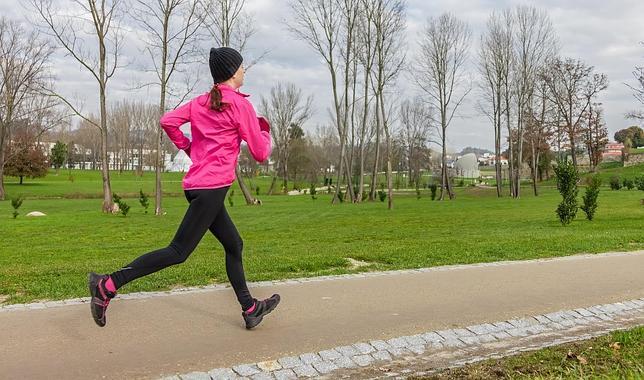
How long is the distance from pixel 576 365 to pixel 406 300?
2018 mm

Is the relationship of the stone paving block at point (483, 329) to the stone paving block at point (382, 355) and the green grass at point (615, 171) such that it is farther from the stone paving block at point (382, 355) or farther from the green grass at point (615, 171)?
the green grass at point (615, 171)

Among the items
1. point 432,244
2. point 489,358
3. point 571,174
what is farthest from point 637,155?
point 489,358

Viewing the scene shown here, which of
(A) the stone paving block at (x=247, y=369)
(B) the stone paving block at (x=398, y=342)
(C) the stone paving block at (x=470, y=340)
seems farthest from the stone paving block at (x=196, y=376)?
(C) the stone paving block at (x=470, y=340)

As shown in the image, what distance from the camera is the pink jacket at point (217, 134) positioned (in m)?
3.87

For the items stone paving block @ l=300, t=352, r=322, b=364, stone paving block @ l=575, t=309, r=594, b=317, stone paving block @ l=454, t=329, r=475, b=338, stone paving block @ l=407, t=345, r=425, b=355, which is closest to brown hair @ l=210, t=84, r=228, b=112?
stone paving block @ l=300, t=352, r=322, b=364

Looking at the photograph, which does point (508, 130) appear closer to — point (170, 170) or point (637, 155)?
point (637, 155)

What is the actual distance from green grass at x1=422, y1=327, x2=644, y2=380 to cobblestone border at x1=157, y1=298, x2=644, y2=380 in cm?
22

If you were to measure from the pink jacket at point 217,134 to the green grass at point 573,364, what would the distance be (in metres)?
1.93

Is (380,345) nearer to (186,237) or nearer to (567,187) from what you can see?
(186,237)

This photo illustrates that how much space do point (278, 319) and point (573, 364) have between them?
88.6 inches

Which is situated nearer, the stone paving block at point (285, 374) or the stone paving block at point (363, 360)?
the stone paving block at point (285, 374)

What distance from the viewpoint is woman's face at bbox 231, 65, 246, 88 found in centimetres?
409

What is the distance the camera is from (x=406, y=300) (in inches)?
209

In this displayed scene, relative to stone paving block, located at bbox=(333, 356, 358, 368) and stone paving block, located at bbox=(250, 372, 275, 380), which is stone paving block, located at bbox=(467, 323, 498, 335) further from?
stone paving block, located at bbox=(250, 372, 275, 380)
